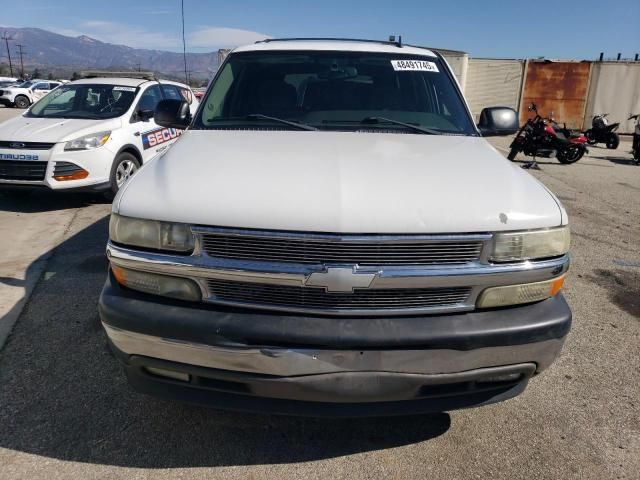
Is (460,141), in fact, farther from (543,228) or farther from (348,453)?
(348,453)

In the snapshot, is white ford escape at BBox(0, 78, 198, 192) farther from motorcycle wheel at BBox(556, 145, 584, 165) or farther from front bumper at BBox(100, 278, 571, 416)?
motorcycle wheel at BBox(556, 145, 584, 165)

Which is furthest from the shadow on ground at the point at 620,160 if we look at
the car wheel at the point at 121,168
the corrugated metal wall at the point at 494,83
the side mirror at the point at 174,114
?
the side mirror at the point at 174,114

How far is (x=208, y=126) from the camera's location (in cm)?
312

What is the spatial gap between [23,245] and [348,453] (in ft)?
14.2

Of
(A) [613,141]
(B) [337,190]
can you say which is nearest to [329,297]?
(B) [337,190]

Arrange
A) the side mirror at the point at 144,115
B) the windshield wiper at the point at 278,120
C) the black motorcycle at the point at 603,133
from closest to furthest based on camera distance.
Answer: the windshield wiper at the point at 278,120
the side mirror at the point at 144,115
the black motorcycle at the point at 603,133

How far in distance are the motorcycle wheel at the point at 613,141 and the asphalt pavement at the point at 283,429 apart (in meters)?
14.5

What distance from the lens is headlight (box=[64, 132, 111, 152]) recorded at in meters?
6.36

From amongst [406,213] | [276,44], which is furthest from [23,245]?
[406,213]

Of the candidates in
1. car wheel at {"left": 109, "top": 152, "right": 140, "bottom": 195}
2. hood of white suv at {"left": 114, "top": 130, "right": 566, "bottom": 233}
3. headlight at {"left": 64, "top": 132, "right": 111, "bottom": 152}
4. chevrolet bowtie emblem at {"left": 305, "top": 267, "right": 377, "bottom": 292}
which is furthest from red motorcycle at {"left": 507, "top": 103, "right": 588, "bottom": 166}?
chevrolet bowtie emblem at {"left": 305, "top": 267, "right": 377, "bottom": 292}

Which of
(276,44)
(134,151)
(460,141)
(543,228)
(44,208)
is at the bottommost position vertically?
(44,208)

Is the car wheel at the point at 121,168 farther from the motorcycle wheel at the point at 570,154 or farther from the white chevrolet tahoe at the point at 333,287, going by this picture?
the motorcycle wheel at the point at 570,154

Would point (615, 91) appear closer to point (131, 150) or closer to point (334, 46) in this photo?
point (131, 150)

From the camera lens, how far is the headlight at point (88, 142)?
6363 millimetres
